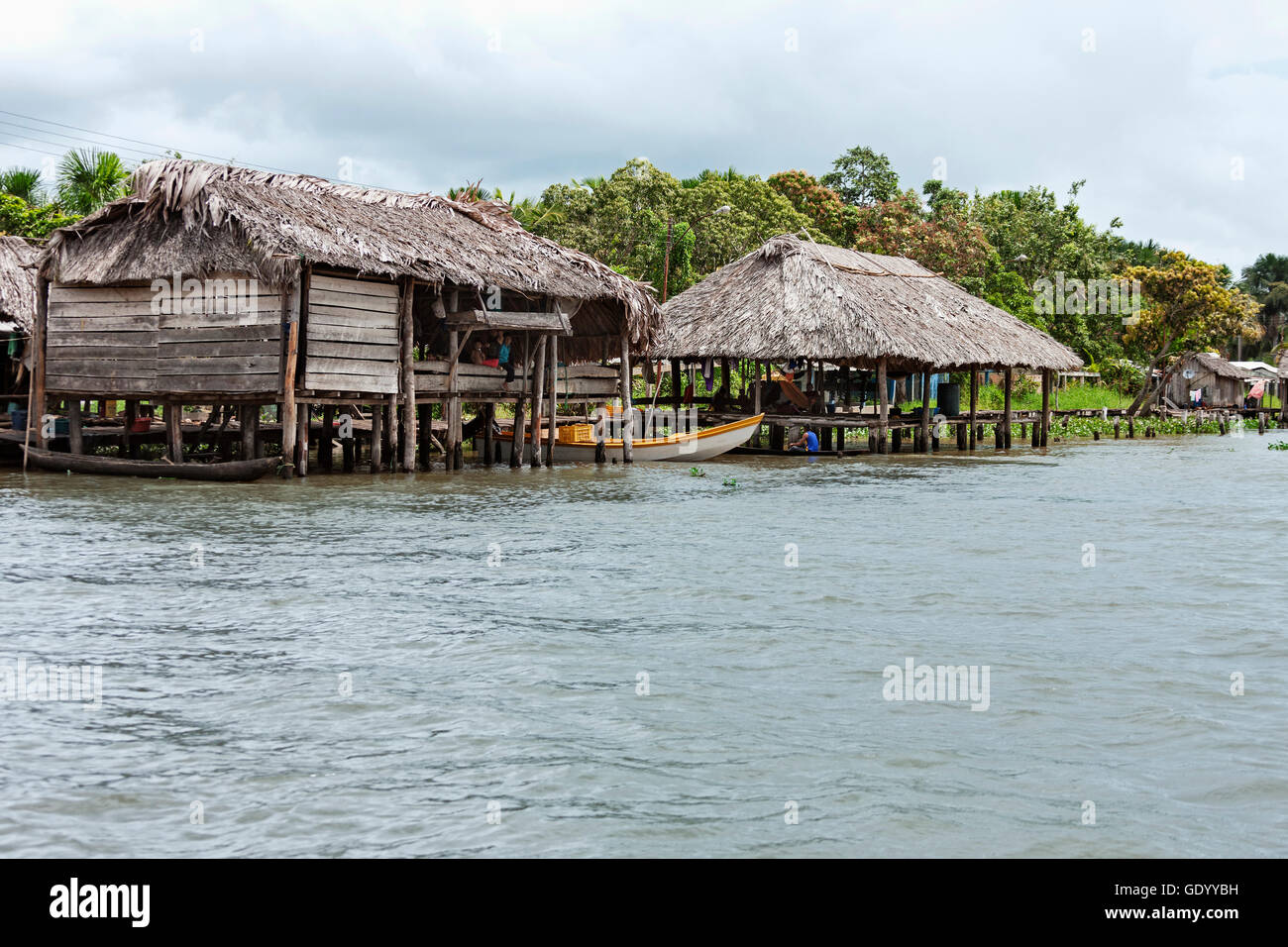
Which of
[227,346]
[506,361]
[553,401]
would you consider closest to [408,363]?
[227,346]

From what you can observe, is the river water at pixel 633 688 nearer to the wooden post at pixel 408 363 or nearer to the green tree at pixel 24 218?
the wooden post at pixel 408 363

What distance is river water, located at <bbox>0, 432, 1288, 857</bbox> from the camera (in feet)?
16.9

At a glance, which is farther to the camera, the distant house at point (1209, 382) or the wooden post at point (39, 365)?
the distant house at point (1209, 382)

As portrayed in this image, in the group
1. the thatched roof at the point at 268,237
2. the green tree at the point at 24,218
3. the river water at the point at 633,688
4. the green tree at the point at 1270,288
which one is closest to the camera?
the river water at the point at 633,688

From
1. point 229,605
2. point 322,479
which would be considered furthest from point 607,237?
point 229,605

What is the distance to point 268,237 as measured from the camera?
61.5 feet

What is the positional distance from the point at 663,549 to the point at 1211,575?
5.26 metres

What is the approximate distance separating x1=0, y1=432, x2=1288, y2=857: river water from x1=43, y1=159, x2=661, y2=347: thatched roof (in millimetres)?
5613

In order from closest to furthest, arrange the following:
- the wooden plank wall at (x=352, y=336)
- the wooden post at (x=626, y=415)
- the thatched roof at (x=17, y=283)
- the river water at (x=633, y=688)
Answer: the river water at (x=633, y=688), the wooden plank wall at (x=352, y=336), the thatched roof at (x=17, y=283), the wooden post at (x=626, y=415)

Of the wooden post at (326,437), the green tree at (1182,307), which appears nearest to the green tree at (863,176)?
the green tree at (1182,307)

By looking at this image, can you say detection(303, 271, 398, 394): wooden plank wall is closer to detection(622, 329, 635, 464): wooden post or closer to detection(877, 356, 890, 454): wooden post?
detection(622, 329, 635, 464): wooden post

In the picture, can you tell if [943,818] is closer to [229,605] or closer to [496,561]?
[229,605]

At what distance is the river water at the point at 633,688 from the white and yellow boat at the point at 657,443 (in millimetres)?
10434

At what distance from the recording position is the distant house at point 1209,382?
63.1 meters
